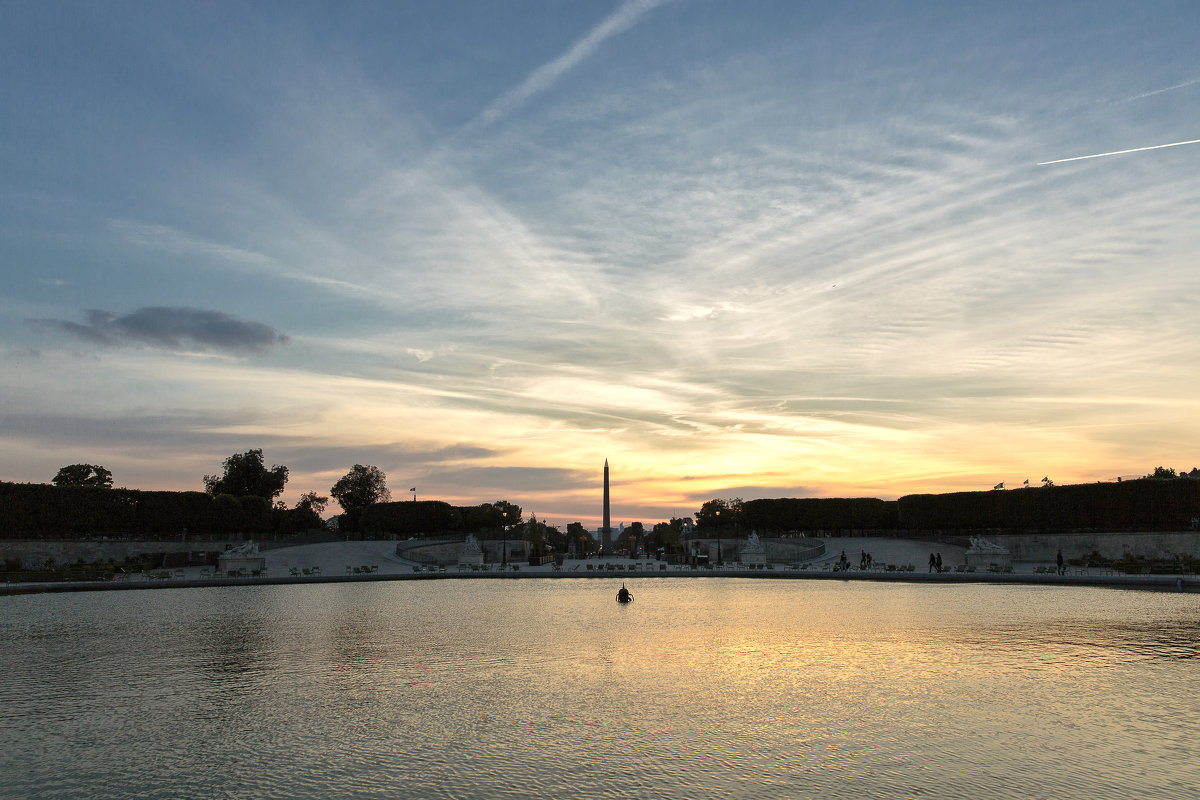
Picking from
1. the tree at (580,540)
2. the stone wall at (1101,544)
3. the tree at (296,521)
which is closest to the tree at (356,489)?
the tree at (296,521)

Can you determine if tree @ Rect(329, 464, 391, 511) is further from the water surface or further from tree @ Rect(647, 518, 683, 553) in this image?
the water surface

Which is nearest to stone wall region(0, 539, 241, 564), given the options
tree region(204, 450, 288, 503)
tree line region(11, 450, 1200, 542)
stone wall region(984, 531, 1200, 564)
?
tree line region(11, 450, 1200, 542)

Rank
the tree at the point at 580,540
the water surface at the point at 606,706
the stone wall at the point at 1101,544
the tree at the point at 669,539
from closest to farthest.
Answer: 1. the water surface at the point at 606,706
2. the stone wall at the point at 1101,544
3. the tree at the point at 669,539
4. the tree at the point at 580,540

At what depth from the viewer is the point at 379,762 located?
11.4m

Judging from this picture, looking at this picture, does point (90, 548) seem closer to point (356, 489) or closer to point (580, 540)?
point (356, 489)

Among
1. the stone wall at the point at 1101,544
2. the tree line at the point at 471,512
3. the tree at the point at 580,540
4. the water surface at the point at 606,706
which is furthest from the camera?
the tree at the point at 580,540

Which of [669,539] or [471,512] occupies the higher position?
[471,512]

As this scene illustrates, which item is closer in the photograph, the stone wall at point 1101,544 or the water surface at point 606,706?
the water surface at point 606,706

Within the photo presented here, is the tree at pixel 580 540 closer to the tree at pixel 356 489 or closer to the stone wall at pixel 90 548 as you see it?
the tree at pixel 356 489

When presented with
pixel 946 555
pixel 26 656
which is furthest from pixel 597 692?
pixel 946 555

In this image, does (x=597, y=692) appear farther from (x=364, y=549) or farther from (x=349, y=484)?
(x=349, y=484)

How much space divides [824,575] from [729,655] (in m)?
30.4

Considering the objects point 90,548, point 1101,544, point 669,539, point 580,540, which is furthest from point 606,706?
point 580,540

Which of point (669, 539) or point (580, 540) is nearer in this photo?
point (669, 539)
